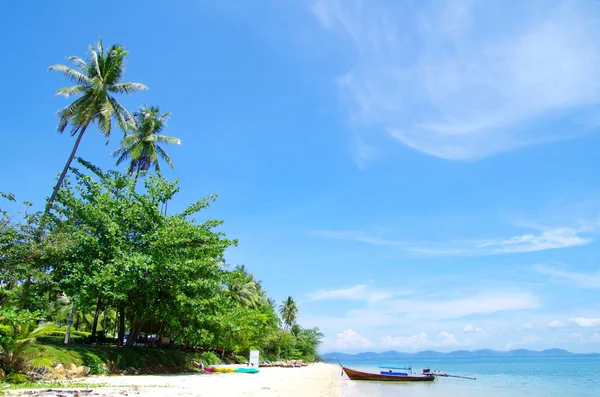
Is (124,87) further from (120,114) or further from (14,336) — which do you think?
(14,336)

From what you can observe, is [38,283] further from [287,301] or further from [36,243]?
[287,301]

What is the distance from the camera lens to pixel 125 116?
2283 cm

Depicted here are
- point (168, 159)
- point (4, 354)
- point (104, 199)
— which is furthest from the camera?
point (168, 159)

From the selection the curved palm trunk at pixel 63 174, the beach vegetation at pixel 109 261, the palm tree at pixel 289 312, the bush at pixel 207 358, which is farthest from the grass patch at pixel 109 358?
the palm tree at pixel 289 312

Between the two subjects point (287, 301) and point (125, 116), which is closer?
point (125, 116)

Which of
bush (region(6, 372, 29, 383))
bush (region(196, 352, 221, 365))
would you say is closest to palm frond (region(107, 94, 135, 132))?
bush (region(6, 372, 29, 383))

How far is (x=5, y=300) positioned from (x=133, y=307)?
5100 millimetres

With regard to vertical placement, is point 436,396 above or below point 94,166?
below

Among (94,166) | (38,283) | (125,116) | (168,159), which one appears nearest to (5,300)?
(38,283)

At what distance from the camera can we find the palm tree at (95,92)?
67.3 ft

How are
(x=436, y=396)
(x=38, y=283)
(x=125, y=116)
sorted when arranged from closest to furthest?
(x=38, y=283) < (x=125, y=116) < (x=436, y=396)

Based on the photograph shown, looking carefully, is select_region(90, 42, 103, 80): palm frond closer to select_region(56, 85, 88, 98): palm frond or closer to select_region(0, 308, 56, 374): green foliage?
select_region(56, 85, 88, 98): palm frond

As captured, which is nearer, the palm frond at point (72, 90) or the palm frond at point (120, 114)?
the palm frond at point (72, 90)

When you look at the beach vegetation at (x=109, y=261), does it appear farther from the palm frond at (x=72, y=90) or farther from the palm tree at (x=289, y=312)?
the palm tree at (x=289, y=312)
